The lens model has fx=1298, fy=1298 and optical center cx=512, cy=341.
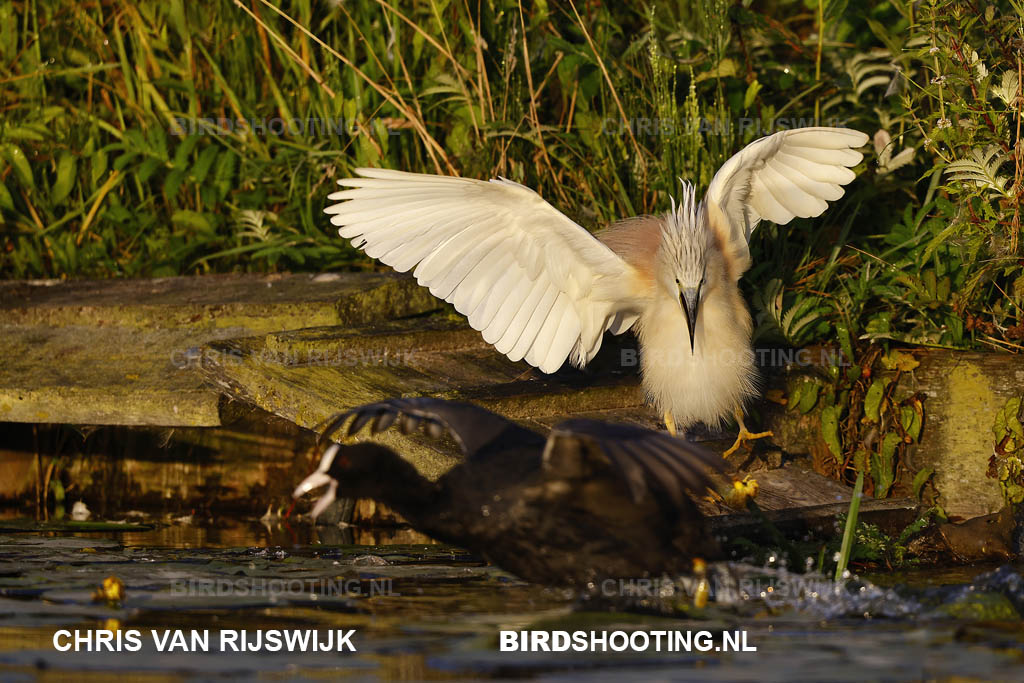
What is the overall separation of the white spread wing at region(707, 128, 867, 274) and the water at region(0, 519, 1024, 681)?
138cm

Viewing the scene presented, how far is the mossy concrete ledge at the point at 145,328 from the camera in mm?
4852

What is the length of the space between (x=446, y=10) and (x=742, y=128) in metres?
Answer: 1.62

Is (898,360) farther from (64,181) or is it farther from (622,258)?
(64,181)

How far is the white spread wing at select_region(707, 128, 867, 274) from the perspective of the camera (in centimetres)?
459

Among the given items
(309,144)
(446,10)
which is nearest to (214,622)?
(309,144)

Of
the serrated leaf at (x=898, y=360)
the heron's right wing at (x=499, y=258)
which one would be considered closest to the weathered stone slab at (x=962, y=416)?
the serrated leaf at (x=898, y=360)

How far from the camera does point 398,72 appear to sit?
6.45 metres

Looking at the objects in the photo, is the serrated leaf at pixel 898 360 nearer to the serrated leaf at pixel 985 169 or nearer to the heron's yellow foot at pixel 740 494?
the serrated leaf at pixel 985 169

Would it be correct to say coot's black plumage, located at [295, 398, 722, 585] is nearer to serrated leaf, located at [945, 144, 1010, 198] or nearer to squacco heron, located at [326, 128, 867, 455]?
squacco heron, located at [326, 128, 867, 455]

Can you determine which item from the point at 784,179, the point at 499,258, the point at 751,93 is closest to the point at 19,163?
the point at 499,258

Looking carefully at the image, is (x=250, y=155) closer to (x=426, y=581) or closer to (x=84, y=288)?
(x=84, y=288)

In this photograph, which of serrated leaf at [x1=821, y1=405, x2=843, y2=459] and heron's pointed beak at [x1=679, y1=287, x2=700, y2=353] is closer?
heron's pointed beak at [x1=679, y1=287, x2=700, y2=353]

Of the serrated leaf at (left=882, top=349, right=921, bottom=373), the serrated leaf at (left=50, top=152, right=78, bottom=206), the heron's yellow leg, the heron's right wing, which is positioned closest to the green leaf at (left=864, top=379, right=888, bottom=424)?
the serrated leaf at (left=882, top=349, right=921, bottom=373)

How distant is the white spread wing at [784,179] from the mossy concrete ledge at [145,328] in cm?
152
